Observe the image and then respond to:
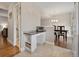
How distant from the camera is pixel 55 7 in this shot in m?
1.78

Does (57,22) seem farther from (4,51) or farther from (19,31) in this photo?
(4,51)

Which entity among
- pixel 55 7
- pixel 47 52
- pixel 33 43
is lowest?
pixel 47 52

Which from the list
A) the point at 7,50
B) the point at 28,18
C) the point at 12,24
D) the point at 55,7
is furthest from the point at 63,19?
the point at 7,50

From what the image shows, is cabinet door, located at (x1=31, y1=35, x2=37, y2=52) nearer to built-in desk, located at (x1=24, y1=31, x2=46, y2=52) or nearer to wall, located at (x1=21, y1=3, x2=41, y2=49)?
built-in desk, located at (x1=24, y1=31, x2=46, y2=52)

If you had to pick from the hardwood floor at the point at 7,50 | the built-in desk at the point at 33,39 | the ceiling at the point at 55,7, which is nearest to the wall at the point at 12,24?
the hardwood floor at the point at 7,50

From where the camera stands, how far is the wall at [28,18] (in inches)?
71.7

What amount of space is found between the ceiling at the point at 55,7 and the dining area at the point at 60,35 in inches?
12.2

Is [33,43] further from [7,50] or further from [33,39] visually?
[7,50]

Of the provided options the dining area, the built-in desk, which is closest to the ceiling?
the dining area

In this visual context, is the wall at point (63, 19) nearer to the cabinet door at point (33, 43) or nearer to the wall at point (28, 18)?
the wall at point (28, 18)

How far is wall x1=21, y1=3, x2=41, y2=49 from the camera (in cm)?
182

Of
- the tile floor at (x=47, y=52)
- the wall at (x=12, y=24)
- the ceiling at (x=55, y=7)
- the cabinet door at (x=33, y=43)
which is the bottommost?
the tile floor at (x=47, y=52)

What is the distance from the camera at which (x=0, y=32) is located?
183 cm

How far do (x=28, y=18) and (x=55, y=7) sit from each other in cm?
57
